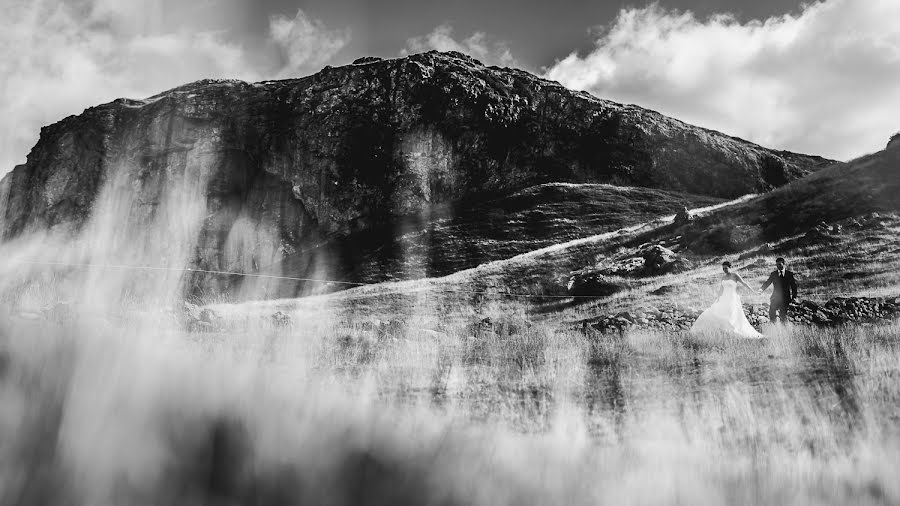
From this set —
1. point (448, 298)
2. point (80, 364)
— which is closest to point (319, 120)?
point (448, 298)

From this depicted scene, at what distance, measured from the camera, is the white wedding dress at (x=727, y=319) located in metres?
13.8

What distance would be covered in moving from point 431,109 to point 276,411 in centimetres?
7308

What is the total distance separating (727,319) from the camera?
1419 centimetres

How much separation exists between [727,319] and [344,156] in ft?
219

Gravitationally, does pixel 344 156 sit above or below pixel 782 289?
above

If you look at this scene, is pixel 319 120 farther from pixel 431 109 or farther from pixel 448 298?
pixel 448 298

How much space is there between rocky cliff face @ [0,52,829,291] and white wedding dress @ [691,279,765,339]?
57.9m

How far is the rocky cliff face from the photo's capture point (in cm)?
7519

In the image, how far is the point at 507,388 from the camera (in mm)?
8539

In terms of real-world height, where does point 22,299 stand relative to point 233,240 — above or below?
below

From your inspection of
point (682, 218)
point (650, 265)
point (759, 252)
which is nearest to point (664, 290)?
point (650, 265)

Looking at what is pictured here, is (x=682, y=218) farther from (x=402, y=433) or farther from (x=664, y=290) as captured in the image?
(x=402, y=433)

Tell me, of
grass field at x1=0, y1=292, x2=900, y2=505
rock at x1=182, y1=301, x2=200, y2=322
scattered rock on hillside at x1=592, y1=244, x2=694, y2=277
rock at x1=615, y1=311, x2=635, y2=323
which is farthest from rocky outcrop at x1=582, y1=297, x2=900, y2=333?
scattered rock on hillside at x1=592, y1=244, x2=694, y2=277

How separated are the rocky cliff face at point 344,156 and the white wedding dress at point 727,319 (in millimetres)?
57947
